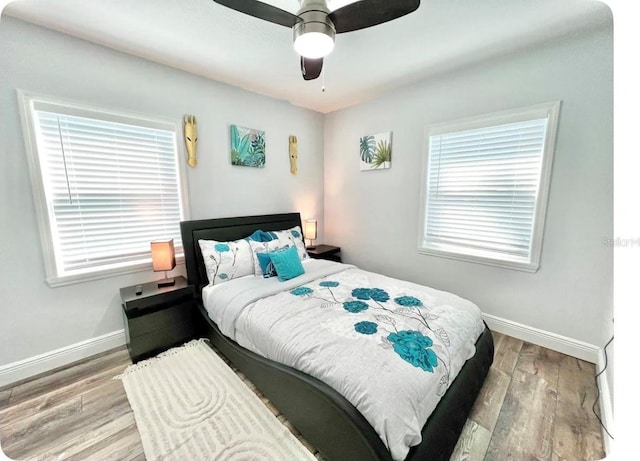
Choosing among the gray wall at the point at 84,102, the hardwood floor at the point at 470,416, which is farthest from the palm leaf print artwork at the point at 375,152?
the hardwood floor at the point at 470,416

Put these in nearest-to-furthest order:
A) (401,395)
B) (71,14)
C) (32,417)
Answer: (401,395) < (32,417) < (71,14)

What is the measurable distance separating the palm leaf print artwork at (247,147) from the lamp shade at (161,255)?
120cm

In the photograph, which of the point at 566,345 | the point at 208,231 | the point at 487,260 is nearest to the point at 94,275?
the point at 208,231

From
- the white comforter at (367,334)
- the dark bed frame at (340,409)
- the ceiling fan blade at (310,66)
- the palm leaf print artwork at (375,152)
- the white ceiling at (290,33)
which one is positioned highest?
the white ceiling at (290,33)

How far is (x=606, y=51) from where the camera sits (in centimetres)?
184

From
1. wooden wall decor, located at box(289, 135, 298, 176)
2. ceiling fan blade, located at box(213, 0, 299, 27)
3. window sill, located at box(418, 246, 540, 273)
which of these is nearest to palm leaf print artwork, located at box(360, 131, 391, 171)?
wooden wall decor, located at box(289, 135, 298, 176)

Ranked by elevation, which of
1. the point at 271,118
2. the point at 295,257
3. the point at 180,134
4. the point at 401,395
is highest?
the point at 271,118

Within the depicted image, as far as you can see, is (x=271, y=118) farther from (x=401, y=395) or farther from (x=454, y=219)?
(x=401, y=395)

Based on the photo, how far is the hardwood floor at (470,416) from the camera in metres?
1.39

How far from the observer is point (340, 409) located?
114 centimetres

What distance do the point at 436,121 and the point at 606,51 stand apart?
1241mm

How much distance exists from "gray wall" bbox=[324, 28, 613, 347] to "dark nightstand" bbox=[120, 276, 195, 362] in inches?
94.7

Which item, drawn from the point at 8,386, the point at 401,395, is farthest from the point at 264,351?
the point at 8,386

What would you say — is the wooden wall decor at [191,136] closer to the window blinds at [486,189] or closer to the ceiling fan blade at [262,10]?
the ceiling fan blade at [262,10]
